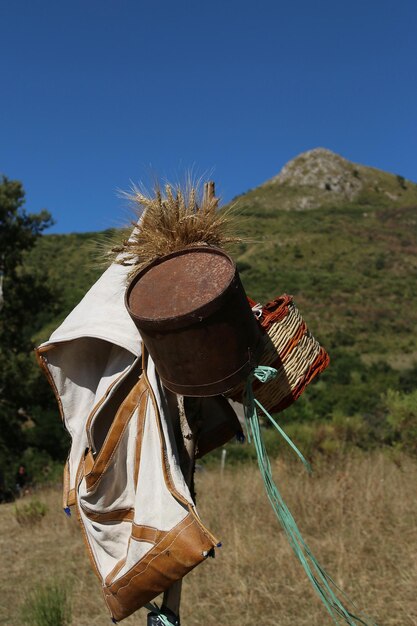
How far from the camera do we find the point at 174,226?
1.79 metres

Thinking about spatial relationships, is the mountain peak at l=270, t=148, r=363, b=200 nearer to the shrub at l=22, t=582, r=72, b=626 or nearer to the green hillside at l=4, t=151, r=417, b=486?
the green hillside at l=4, t=151, r=417, b=486

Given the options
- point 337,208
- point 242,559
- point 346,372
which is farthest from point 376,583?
point 337,208

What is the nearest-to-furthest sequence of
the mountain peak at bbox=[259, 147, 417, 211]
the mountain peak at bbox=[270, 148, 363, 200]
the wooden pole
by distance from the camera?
the wooden pole
the mountain peak at bbox=[259, 147, 417, 211]
the mountain peak at bbox=[270, 148, 363, 200]

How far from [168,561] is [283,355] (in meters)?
0.67

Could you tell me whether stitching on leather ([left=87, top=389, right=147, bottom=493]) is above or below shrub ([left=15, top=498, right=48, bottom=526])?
above

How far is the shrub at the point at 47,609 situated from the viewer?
12.5 ft

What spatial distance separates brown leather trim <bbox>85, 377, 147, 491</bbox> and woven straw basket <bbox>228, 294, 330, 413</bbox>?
291 millimetres

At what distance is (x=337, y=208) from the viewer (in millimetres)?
63219

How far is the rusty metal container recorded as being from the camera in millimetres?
1522

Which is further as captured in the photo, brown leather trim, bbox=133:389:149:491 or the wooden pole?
the wooden pole

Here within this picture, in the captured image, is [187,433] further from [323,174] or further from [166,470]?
[323,174]

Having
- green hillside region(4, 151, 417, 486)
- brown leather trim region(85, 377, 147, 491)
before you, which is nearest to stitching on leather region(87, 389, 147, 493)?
brown leather trim region(85, 377, 147, 491)

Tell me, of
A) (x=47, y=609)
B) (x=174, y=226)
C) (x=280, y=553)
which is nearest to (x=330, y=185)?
(x=280, y=553)

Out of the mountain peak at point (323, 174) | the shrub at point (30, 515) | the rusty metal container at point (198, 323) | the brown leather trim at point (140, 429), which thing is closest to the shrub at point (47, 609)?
the brown leather trim at point (140, 429)
